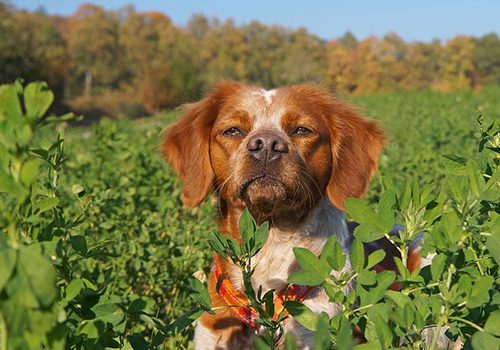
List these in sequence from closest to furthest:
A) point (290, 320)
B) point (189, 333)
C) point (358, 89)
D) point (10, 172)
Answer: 1. point (10, 172)
2. point (290, 320)
3. point (189, 333)
4. point (358, 89)

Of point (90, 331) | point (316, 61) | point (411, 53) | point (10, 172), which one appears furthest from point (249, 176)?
point (411, 53)

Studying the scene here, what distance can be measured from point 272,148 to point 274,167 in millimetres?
85

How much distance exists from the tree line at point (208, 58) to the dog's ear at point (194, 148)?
5752 centimetres

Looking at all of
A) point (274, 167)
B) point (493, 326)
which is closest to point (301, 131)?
point (274, 167)

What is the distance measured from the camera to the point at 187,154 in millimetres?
3494

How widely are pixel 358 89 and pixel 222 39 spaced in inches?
883

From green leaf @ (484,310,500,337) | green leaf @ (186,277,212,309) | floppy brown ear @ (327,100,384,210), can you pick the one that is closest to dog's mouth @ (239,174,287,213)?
floppy brown ear @ (327,100,384,210)

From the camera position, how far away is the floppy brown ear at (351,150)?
3295 millimetres

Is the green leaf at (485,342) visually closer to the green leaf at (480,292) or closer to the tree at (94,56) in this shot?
the green leaf at (480,292)

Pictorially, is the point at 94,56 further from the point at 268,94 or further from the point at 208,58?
the point at 268,94

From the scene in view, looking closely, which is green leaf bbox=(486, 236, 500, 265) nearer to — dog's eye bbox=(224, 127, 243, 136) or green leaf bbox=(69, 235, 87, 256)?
green leaf bbox=(69, 235, 87, 256)

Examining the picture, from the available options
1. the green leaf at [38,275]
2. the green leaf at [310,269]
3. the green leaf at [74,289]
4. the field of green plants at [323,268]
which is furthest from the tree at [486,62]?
the green leaf at [38,275]

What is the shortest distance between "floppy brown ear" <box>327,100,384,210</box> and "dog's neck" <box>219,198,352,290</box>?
121 millimetres

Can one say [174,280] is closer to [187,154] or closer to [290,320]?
[187,154]
